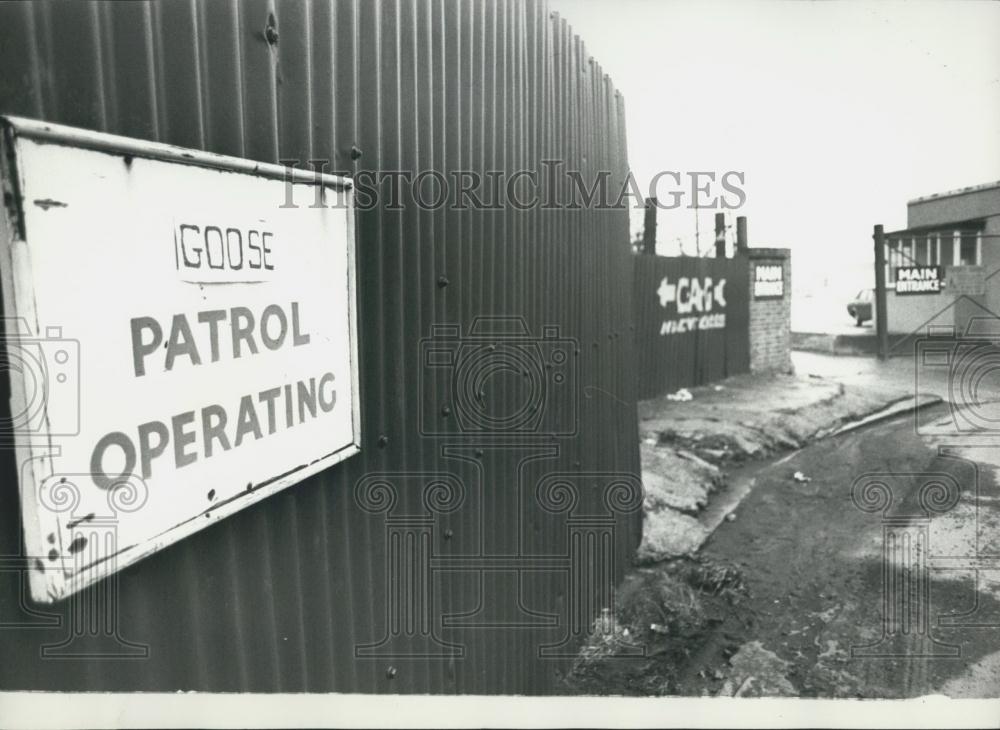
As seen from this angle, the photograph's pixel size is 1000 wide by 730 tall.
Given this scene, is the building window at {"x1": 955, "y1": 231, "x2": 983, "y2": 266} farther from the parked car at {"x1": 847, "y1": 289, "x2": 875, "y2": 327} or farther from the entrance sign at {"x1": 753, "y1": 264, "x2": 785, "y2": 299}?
the entrance sign at {"x1": 753, "y1": 264, "x2": 785, "y2": 299}

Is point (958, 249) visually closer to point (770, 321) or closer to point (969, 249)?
point (969, 249)

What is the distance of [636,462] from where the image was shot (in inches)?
182

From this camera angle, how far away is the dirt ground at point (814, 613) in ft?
9.32

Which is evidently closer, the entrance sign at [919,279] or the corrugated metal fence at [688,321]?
the entrance sign at [919,279]

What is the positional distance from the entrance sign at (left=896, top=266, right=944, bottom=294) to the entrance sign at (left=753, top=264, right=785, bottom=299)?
20.6 ft

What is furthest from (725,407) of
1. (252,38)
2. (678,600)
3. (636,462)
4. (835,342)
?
(252,38)

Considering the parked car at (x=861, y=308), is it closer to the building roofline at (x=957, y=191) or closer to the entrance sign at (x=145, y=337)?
the building roofline at (x=957, y=191)

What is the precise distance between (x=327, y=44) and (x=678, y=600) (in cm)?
316

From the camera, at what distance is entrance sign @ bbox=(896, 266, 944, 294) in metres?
3.87

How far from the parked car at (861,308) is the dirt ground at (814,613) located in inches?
218

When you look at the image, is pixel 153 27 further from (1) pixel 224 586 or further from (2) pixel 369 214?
(1) pixel 224 586

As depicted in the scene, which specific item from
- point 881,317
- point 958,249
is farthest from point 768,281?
point 958,249

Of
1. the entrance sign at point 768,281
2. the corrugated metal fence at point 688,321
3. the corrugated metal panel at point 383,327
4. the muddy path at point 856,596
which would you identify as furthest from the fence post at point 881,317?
the corrugated metal panel at point 383,327

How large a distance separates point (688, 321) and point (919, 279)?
554cm
